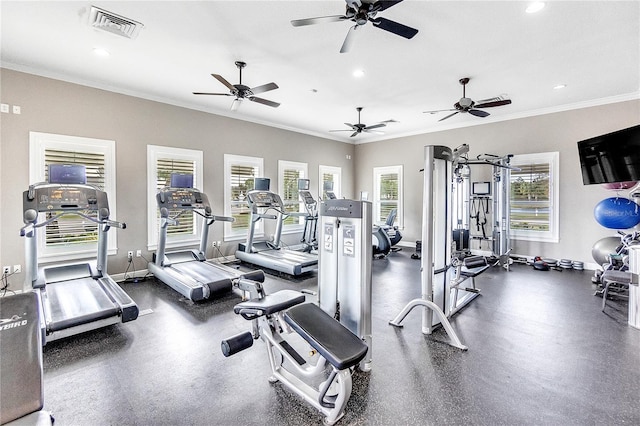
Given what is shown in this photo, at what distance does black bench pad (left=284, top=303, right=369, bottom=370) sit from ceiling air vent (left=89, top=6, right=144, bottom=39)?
339cm

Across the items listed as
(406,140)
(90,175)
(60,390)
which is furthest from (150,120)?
(406,140)

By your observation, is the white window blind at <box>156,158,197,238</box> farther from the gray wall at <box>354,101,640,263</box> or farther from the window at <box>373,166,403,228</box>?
the gray wall at <box>354,101,640,263</box>

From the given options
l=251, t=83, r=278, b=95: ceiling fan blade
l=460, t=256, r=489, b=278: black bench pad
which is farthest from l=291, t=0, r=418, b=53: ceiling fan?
l=460, t=256, r=489, b=278: black bench pad

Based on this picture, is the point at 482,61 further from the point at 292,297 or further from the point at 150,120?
the point at 150,120

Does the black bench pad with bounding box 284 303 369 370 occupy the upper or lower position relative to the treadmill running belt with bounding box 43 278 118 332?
upper

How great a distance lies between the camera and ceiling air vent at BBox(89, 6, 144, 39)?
9.88 feet

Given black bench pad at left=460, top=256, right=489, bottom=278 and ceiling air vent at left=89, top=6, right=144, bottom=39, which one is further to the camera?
black bench pad at left=460, top=256, right=489, bottom=278

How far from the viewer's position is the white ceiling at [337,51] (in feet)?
9.78

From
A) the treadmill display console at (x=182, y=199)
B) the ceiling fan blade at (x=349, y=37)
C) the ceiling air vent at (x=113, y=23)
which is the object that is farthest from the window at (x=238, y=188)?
the ceiling fan blade at (x=349, y=37)

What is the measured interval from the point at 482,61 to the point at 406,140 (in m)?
4.36

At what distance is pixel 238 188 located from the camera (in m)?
6.64

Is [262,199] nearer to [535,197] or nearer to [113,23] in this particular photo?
[113,23]

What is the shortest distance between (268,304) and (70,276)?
11.9 feet

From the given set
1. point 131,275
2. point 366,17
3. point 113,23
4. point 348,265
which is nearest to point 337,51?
point 366,17
